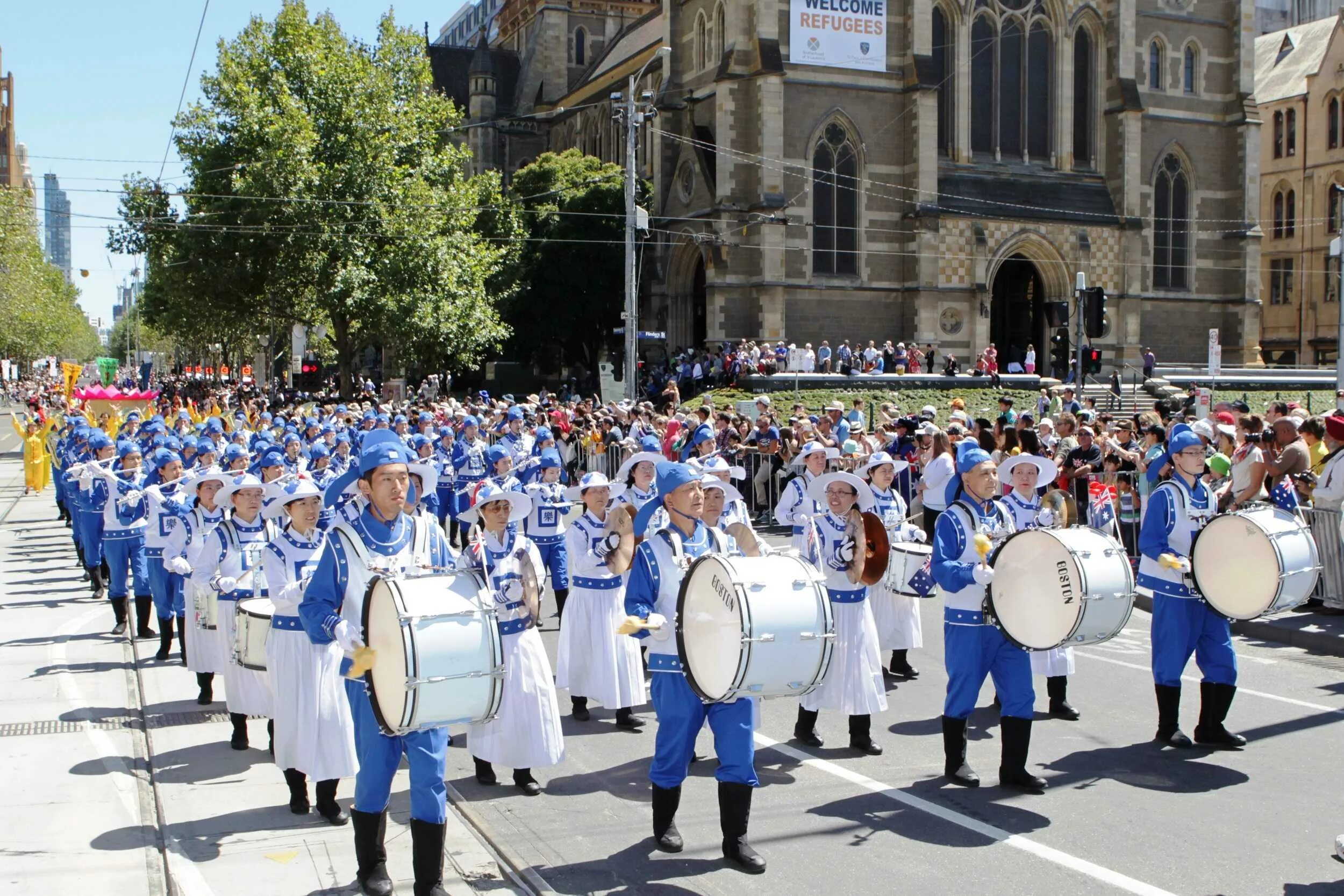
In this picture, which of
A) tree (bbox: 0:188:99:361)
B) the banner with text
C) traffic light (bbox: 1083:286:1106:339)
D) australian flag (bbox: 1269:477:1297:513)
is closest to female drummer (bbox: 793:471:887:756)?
australian flag (bbox: 1269:477:1297:513)

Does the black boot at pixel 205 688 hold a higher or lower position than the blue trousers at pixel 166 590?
lower

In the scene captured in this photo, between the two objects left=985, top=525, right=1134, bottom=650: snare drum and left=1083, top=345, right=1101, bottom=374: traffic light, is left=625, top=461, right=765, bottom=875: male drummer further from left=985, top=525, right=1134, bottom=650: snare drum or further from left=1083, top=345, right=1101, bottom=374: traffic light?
left=1083, top=345, right=1101, bottom=374: traffic light

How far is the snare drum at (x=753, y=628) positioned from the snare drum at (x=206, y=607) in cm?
397

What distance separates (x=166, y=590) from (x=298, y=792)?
464cm

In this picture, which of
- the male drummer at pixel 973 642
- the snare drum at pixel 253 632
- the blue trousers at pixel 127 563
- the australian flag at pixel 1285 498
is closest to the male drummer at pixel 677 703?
the male drummer at pixel 973 642

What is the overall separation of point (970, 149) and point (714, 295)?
10.9 meters

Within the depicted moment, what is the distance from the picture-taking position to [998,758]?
839 cm

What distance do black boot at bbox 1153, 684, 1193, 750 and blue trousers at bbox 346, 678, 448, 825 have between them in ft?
16.5

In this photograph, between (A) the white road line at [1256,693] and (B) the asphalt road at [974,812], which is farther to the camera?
(A) the white road line at [1256,693]

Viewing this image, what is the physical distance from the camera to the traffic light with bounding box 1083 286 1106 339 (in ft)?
69.8

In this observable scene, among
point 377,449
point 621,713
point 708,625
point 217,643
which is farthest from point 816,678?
point 217,643

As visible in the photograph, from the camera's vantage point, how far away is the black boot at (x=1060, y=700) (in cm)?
939

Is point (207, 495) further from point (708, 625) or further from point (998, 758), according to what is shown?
point (998, 758)

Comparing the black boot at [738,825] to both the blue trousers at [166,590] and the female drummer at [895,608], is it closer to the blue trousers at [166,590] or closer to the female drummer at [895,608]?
the female drummer at [895,608]
